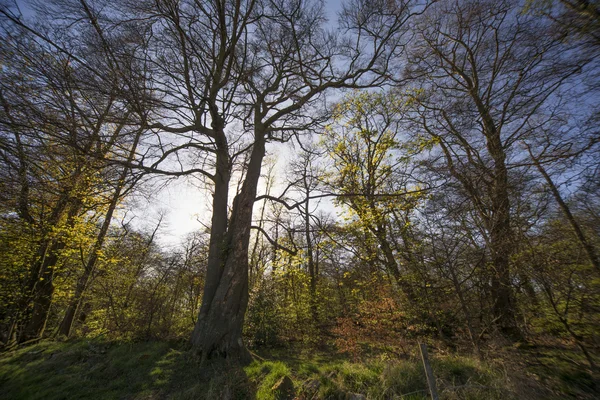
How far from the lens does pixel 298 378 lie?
14.3ft

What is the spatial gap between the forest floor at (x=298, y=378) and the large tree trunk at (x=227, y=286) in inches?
15.2

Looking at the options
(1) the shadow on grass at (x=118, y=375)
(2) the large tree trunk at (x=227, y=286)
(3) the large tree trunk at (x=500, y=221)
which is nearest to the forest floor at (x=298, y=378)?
(1) the shadow on grass at (x=118, y=375)

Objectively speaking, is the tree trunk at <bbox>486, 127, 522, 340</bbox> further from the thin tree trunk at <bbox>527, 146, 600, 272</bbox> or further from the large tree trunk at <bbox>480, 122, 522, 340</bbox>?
the thin tree trunk at <bbox>527, 146, 600, 272</bbox>

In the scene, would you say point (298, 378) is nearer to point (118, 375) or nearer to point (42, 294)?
point (118, 375)

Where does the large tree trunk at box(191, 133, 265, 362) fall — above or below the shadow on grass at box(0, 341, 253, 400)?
above

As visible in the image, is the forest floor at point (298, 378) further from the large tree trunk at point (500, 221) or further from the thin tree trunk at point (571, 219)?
the thin tree trunk at point (571, 219)

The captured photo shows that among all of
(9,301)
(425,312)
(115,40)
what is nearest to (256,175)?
(115,40)

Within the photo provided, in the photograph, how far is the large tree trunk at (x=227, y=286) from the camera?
4703 mm

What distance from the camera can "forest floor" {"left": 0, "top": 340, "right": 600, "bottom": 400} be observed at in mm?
3193

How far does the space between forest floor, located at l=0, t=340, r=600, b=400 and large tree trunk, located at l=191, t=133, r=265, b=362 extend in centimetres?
39

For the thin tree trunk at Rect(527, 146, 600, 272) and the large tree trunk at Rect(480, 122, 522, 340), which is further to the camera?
the large tree trunk at Rect(480, 122, 522, 340)

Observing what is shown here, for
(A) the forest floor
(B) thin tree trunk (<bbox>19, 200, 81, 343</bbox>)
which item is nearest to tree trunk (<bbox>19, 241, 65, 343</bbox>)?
(B) thin tree trunk (<bbox>19, 200, 81, 343</bbox>)

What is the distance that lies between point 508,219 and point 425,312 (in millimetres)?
3413

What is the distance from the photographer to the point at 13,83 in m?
2.46
